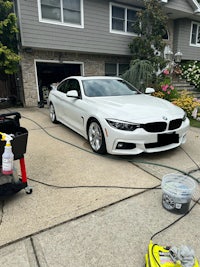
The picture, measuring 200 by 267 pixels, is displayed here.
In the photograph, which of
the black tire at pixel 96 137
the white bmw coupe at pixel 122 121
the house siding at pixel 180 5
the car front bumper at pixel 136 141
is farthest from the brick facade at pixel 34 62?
the car front bumper at pixel 136 141

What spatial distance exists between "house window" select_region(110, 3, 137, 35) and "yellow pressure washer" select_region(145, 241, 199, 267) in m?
10.1

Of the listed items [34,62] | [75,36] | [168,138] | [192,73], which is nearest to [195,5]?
[192,73]

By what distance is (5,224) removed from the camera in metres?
2.03

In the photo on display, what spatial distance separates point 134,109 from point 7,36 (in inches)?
253

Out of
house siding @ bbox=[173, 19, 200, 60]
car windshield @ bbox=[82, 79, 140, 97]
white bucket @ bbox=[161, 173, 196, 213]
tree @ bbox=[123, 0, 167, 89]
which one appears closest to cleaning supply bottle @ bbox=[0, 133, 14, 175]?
white bucket @ bbox=[161, 173, 196, 213]

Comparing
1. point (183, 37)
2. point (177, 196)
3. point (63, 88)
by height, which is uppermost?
point (183, 37)

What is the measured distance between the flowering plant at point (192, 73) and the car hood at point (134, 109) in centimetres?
937

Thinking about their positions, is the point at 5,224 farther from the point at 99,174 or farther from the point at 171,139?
the point at 171,139

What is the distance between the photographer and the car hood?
3330 millimetres

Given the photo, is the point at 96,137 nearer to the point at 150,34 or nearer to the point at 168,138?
the point at 168,138

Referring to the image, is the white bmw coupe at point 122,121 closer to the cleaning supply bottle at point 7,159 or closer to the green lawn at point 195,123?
the cleaning supply bottle at point 7,159

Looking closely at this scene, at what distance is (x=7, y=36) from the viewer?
7.47m

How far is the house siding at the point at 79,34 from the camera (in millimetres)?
7614

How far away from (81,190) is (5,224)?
0.93m
